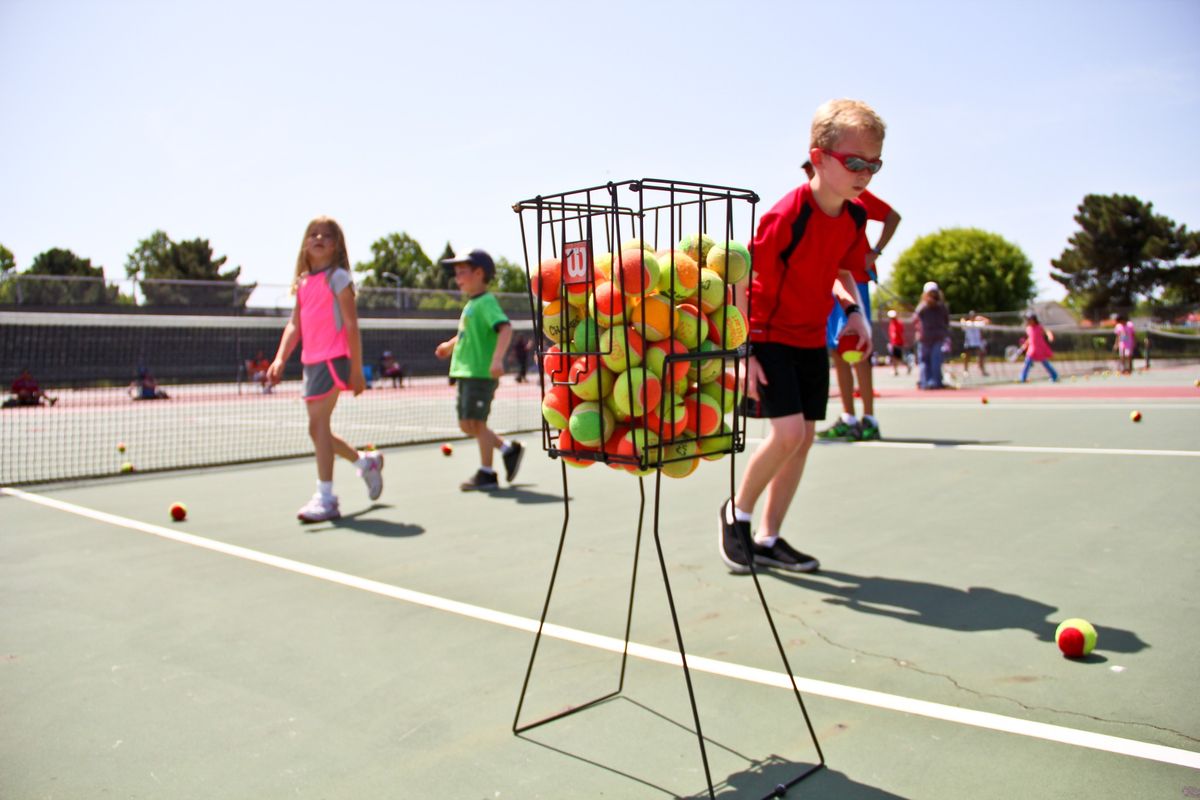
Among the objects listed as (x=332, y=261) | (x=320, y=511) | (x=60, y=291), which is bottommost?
(x=320, y=511)

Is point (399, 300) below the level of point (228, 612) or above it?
above

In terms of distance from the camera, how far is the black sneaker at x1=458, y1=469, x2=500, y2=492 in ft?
22.5

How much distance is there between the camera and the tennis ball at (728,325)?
2.46 metres

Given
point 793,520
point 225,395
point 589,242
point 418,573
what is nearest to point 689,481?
point 793,520

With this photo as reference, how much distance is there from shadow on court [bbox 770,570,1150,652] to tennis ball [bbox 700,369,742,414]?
5.07 ft

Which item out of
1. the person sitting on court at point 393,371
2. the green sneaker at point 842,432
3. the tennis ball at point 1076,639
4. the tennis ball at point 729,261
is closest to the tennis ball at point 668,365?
the tennis ball at point 729,261

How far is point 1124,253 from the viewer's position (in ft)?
209

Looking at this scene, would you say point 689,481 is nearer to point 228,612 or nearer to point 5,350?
point 228,612

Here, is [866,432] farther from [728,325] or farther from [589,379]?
[589,379]

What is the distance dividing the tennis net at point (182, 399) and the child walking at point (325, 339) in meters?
3.14

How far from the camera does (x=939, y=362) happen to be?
56.2 feet

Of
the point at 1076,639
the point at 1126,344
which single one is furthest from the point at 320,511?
the point at 1126,344

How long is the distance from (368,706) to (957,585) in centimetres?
251

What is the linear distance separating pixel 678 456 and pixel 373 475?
430 centimetres
